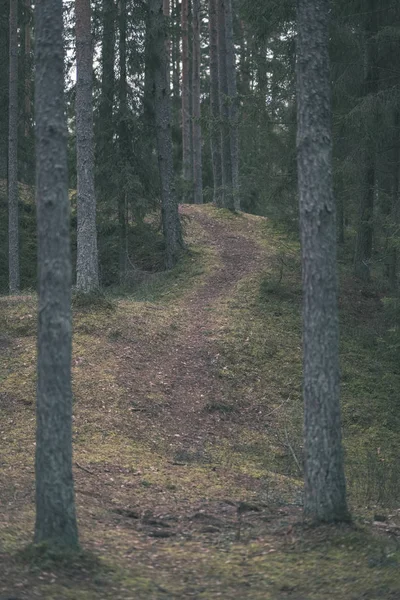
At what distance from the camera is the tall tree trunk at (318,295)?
7844 millimetres

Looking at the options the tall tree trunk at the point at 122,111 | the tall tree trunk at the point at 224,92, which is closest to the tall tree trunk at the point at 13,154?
the tall tree trunk at the point at 122,111

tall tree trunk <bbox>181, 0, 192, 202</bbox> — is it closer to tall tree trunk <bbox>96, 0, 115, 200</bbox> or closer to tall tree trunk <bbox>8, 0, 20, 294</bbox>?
tall tree trunk <bbox>96, 0, 115, 200</bbox>

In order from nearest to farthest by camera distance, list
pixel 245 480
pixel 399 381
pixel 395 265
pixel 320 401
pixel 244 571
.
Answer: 1. pixel 244 571
2. pixel 320 401
3. pixel 245 480
4. pixel 399 381
5. pixel 395 265

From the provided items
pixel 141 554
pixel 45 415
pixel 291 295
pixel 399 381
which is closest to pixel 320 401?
pixel 141 554

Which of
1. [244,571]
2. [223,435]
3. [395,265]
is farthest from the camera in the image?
[395,265]

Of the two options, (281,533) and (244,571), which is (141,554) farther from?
(281,533)

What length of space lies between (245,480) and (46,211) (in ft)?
18.4

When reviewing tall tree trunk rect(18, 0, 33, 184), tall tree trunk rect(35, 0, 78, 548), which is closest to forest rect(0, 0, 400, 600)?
tall tree trunk rect(35, 0, 78, 548)

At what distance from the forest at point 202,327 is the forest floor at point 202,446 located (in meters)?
0.04

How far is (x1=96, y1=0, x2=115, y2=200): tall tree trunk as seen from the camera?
21.0m

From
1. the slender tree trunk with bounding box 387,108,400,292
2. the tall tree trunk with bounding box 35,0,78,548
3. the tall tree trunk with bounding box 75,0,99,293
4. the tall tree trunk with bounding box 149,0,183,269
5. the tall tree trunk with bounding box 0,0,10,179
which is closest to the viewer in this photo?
the tall tree trunk with bounding box 35,0,78,548

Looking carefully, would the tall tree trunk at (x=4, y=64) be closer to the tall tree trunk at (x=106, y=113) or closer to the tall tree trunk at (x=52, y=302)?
the tall tree trunk at (x=106, y=113)

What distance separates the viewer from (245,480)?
10422 mm

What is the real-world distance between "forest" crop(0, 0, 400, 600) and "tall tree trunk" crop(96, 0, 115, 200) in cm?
6
